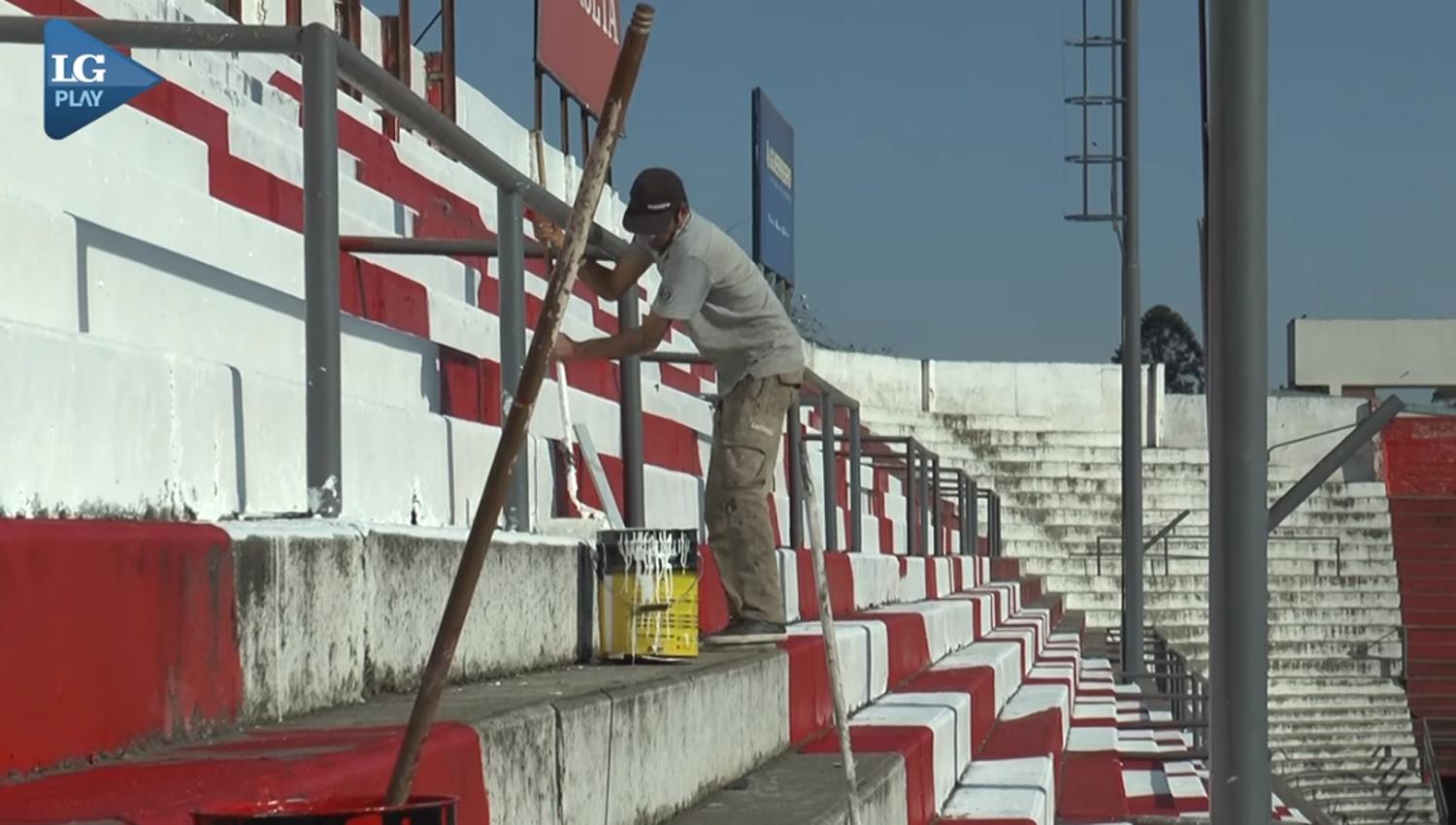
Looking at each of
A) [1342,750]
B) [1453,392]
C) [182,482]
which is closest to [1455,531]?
[1342,750]

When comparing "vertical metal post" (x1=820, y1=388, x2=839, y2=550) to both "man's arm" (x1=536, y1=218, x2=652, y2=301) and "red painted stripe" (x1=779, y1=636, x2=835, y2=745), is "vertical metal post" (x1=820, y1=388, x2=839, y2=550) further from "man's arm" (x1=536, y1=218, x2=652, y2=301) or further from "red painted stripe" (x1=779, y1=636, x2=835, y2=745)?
"man's arm" (x1=536, y1=218, x2=652, y2=301)

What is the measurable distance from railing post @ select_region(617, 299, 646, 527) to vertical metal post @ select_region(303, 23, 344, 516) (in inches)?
69.3

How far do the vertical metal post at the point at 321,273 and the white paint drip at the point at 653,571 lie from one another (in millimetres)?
1065

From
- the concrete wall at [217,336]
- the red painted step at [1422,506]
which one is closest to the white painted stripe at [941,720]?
the concrete wall at [217,336]

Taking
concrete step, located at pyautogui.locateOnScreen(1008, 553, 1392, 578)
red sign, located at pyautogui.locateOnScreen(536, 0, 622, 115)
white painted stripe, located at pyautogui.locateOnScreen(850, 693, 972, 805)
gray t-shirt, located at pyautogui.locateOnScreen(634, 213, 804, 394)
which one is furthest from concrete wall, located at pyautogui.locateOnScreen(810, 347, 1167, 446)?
gray t-shirt, located at pyautogui.locateOnScreen(634, 213, 804, 394)

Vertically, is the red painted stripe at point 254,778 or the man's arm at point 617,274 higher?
the man's arm at point 617,274

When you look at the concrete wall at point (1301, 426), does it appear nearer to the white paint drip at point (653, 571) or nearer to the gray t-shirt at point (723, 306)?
the gray t-shirt at point (723, 306)

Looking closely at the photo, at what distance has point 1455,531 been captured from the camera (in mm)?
31125

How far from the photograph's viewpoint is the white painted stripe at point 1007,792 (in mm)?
4699

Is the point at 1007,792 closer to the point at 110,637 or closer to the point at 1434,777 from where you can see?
the point at 110,637

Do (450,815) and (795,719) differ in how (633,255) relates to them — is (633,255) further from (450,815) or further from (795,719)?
(450,815)

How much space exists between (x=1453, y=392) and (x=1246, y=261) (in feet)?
148

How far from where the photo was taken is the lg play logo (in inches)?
118

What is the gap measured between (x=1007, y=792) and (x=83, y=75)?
282 centimetres
